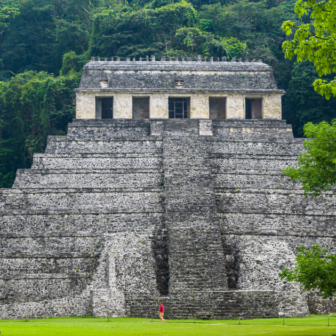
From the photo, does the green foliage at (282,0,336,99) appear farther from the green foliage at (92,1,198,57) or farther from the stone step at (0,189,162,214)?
the green foliage at (92,1,198,57)

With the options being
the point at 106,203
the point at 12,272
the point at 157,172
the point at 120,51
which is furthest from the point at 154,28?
the point at 12,272

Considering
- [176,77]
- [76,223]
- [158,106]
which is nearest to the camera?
[76,223]

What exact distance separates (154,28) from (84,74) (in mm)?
7582

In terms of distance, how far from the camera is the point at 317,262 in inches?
415

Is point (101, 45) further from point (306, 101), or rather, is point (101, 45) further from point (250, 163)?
point (250, 163)

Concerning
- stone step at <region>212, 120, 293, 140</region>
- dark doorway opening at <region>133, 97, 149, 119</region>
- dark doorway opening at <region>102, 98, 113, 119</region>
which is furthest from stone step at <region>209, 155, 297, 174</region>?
dark doorway opening at <region>102, 98, 113, 119</region>

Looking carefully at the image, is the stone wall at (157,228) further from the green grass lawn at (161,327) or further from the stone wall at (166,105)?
the stone wall at (166,105)

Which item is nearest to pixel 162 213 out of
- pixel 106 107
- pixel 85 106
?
pixel 85 106

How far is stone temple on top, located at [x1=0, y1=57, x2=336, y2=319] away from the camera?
1554cm

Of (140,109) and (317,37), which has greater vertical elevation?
(140,109)

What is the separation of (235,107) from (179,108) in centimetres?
274

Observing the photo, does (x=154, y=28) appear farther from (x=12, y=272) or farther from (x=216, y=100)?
(x=12, y=272)

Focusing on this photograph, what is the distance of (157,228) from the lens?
18562 mm

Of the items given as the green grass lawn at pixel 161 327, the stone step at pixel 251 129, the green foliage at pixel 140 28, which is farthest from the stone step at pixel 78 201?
the green foliage at pixel 140 28
